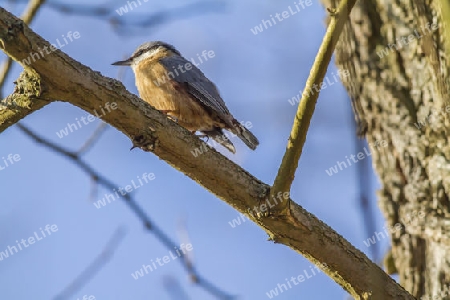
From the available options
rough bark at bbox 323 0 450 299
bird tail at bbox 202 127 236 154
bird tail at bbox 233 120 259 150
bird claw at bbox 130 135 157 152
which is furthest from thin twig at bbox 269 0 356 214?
bird tail at bbox 202 127 236 154

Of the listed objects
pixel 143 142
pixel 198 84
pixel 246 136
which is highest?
pixel 198 84

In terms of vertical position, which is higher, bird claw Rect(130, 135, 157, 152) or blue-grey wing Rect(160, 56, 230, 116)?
blue-grey wing Rect(160, 56, 230, 116)

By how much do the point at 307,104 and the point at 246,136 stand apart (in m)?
1.88

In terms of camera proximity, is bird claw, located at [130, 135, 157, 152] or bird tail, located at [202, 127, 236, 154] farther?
bird tail, located at [202, 127, 236, 154]

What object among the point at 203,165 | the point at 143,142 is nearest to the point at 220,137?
the point at 203,165

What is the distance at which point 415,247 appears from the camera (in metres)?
4.00

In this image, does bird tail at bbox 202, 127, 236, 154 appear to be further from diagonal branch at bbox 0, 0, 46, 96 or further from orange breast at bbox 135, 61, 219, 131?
diagonal branch at bbox 0, 0, 46, 96

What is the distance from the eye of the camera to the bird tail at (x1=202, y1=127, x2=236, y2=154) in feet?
15.2

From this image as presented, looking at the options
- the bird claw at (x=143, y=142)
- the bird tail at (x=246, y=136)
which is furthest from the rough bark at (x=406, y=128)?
the bird claw at (x=143, y=142)

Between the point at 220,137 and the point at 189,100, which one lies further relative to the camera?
the point at 220,137

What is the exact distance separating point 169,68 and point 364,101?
60.6 inches

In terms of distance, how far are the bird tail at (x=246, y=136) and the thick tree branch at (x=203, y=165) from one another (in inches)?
54.2

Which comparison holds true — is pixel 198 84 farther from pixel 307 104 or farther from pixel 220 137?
pixel 307 104

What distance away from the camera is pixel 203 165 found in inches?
115
